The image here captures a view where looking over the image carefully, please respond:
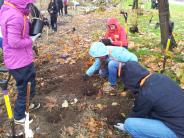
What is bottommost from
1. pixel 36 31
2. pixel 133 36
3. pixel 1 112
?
pixel 1 112

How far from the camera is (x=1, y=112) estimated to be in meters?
5.54

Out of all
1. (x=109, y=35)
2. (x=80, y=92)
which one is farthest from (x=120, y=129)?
(x=109, y=35)

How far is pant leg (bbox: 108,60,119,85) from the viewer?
5.57 metres

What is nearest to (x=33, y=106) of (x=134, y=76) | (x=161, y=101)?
(x=134, y=76)

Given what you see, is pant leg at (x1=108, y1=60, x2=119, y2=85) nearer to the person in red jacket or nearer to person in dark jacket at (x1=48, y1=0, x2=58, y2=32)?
the person in red jacket

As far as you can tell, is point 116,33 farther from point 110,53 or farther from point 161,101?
point 161,101

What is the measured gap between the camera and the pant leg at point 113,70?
5.57 metres

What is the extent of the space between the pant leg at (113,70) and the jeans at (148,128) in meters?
1.50

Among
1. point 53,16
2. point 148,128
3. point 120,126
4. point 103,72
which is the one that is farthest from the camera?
point 53,16

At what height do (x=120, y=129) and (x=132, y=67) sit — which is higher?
(x=132, y=67)

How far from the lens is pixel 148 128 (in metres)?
4.05

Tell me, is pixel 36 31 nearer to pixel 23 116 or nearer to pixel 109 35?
pixel 23 116

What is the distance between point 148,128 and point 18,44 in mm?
2064

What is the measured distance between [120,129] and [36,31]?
1.93 metres
